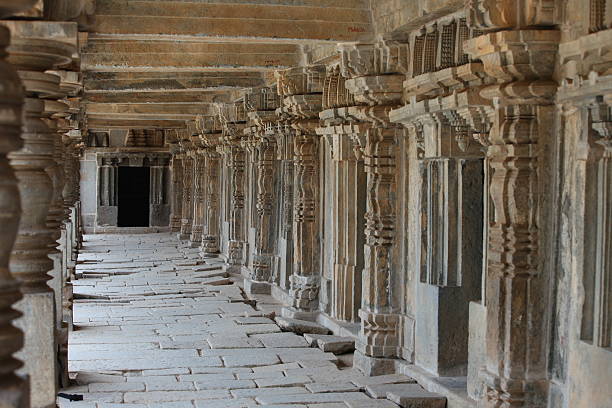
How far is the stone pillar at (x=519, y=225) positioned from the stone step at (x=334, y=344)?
13.1 feet

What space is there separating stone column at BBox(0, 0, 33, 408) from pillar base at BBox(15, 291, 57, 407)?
296cm

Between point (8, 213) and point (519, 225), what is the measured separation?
4.26 m

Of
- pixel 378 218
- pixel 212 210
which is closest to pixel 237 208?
pixel 212 210

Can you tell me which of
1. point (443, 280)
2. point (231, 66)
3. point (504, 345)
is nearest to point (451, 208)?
point (443, 280)

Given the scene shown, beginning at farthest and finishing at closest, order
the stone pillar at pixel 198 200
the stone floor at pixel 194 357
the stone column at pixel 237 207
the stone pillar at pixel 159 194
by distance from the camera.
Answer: the stone pillar at pixel 159 194, the stone pillar at pixel 198 200, the stone column at pixel 237 207, the stone floor at pixel 194 357

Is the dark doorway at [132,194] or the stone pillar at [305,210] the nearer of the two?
the stone pillar at [305,210]

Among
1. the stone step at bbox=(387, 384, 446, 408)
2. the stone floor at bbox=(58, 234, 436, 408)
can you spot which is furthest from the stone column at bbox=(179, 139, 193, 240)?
the stone step at bbox=(387, 384, 446, 408)

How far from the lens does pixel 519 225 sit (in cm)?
634

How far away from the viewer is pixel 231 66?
36.0 ft

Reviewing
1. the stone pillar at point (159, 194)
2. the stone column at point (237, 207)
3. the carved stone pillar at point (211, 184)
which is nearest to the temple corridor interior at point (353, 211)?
the stone column at point (237, 207)

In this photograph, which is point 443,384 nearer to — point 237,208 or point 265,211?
point 265,211

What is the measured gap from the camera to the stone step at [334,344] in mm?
10359

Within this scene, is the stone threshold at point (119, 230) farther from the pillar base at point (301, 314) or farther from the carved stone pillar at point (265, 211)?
the pillar base at point (301, 314)

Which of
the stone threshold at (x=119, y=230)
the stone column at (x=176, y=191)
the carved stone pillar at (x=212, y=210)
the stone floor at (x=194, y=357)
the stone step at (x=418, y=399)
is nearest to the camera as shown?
the stone step at (x=418, y=399)
